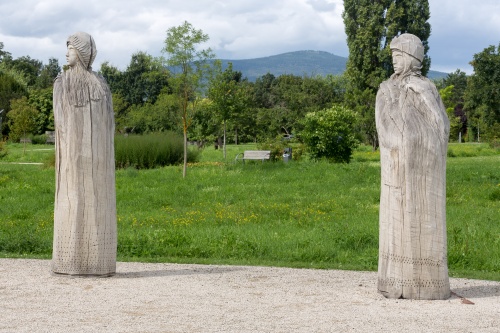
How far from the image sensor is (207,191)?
20.1 metres

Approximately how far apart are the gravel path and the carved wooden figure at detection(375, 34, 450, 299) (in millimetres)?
257

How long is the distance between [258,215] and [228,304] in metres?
8.39

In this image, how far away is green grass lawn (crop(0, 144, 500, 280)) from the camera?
38.4ft

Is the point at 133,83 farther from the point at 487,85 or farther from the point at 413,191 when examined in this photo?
the point at 413,191

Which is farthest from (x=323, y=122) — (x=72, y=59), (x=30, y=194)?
(x=72, y=59)

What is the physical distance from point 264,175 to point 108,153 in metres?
14.4

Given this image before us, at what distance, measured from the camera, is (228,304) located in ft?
25.6

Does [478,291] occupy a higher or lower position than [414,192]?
lower

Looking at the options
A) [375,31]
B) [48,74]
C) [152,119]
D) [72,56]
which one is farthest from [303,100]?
[72,56]

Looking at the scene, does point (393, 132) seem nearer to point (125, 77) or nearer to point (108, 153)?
point (108, 153)

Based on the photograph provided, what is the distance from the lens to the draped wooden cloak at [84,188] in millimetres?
9055

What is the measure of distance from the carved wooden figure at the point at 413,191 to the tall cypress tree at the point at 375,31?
3817 centimetres

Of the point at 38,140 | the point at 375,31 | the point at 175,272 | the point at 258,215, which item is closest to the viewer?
the point at 175,272

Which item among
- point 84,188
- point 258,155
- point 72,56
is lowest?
point 258,155
